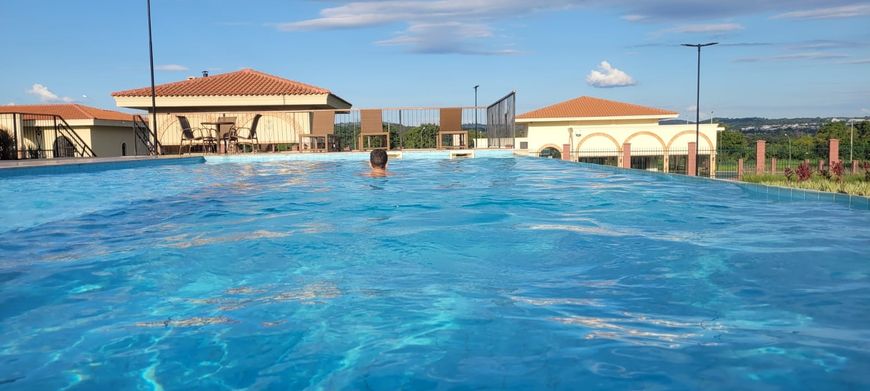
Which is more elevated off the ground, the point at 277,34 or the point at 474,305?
the point at 277,34

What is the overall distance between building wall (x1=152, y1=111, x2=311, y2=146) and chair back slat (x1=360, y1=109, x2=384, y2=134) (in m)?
2.38

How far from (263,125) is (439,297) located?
1837 centimetres

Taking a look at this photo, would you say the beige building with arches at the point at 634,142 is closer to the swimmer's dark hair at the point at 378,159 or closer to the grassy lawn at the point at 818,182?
the grassy lawn at the point at 818,182

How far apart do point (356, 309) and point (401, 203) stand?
4.53 m

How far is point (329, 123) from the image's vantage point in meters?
19.0

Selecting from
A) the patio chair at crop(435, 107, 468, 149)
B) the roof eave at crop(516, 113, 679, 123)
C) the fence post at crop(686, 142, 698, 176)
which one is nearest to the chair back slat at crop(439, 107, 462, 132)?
→ the patio chair at crop(435, 107, 468, 149)

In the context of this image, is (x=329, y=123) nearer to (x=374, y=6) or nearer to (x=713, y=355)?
(x=374, y=6)

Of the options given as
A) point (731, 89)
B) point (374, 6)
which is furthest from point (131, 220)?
point (731, 89)

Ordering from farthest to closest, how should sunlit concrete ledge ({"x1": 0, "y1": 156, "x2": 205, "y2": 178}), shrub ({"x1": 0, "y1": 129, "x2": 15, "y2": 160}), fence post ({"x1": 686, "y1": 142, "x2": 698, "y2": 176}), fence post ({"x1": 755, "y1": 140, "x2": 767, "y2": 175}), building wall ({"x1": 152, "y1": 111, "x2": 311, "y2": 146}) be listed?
fence post ({"x1": 755, "y1": 140, "x2": 767, "y2": 175}), fence post ({"x1": 686, "y1": 142, "x2": 698, "y2": 176}), building wall ({"x1": 152, "y1": 111, "x2": 311, "y2": 146}), shrub ({"x1": 0, "y1": 129, "x2": 15, "y2": 160}), sunlit concrete ledge ({"x1": 0, "y1": 156, "x2": 205, "y2": 178})

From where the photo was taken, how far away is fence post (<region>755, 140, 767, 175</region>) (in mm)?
26570

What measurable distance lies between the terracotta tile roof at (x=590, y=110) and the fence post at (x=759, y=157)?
385 inches

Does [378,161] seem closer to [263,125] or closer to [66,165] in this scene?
[66,165]

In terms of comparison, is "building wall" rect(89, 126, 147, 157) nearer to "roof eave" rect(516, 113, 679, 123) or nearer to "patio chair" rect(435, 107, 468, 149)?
"patio chair" rect(435, 107, 468, 149)

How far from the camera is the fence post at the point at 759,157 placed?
26570 mm
